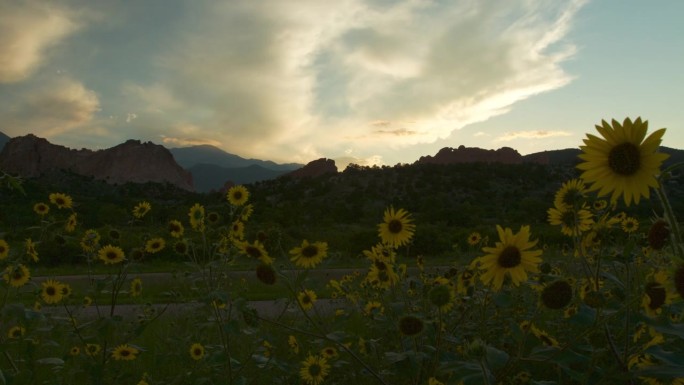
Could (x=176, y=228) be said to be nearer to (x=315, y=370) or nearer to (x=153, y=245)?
(x=153, y=245)

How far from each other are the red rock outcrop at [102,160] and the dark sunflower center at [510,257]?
91674mm

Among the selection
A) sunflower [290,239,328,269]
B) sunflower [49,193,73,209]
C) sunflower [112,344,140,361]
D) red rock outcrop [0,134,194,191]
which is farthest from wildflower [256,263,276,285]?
red rock outcrop [0,134,194,191]

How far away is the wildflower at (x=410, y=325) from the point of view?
8.23 ft

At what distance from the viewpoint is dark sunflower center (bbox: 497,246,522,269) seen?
248cm

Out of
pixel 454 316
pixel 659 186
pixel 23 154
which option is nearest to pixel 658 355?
pixel 659 186

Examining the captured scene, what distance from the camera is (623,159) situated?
206 centimetres

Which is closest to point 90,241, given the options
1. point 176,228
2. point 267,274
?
point 176,228

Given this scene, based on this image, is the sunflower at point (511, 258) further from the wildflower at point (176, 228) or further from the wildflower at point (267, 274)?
the wildflower at point (176, 228)

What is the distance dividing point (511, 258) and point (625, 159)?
0.70 m

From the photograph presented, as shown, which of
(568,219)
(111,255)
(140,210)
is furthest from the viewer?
(140,210)

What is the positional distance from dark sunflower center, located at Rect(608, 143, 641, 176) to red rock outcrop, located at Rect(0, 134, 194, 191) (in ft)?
302

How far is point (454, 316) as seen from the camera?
4.74 metres

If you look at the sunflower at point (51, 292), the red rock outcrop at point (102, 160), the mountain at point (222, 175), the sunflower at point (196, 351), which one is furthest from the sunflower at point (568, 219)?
the mountain at point (222, 175)

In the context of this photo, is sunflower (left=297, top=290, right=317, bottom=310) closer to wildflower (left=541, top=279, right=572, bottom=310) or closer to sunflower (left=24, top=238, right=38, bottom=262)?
wildflower (left=541, top=279, right=572, bottom=310)
